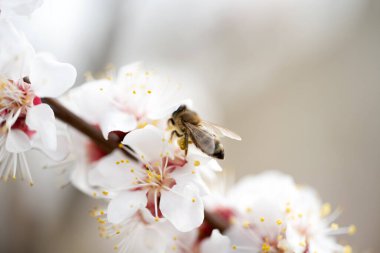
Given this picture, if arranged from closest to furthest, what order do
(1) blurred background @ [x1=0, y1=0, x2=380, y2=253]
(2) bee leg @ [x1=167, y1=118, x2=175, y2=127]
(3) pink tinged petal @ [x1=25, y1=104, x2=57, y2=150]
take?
(3) pink tinged petal @ [x1=25, y1=104, x2=57, y2=150], (2) bee leg @ [x1=167, y1=118, x2=175, y2=127], (1) blurred background @ [x1=0, y1=0, x2=380, y2=253]

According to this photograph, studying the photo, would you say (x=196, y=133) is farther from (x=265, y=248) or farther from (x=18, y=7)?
(x=18, y=7)

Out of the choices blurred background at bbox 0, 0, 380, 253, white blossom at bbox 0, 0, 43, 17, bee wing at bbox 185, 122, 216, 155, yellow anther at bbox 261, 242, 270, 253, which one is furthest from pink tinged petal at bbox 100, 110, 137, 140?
blurred background at bbox 0, 0, 380, 253

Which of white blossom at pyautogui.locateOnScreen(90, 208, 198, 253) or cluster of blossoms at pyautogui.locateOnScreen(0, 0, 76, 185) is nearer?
cluster of blossoms at pyautogui.locateOnScreen(0, 0, 76, 185)

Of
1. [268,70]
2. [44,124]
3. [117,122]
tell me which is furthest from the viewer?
[268,70]

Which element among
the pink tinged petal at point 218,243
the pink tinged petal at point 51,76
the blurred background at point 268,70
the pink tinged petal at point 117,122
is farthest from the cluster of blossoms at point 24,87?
the blurred background at point 268,70

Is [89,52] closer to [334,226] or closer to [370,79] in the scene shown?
[334,226]

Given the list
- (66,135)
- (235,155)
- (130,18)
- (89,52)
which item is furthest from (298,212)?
(235,155)

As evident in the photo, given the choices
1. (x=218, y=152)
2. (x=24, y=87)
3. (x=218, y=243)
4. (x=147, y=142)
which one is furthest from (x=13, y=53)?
(x=218, y=243)

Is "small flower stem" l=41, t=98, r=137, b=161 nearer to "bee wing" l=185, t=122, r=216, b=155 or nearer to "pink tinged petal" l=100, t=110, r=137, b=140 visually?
"pink tinged petal" l=100, t=110, r=137, b=140
